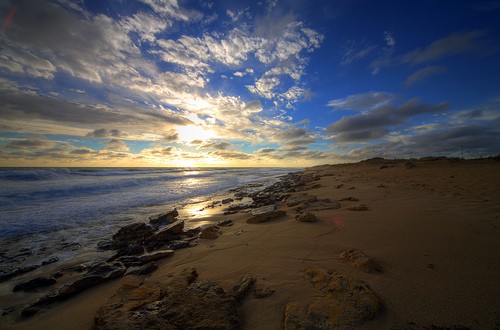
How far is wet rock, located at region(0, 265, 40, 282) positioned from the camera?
3670 millimetres

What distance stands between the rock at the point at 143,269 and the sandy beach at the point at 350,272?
105 mm

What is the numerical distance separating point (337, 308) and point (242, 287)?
1.05 meters

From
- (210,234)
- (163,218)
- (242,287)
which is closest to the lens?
(242,287)

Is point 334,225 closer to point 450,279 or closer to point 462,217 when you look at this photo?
point 450,279

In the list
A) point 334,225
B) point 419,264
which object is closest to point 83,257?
point 334,225

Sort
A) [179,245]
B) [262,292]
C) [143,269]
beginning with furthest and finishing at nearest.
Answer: [179,245] < [143,269] < [262,292]

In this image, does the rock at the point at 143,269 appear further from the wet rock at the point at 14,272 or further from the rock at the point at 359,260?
the rock at the point at 359,260

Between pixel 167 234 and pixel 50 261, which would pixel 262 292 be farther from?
pixel 50 261

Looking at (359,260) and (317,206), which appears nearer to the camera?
(359,260)

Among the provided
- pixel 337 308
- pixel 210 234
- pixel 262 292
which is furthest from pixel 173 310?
pixel 210 234

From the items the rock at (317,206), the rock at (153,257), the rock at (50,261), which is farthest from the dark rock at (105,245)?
the rock at (317,206)

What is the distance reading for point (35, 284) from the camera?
133 inches

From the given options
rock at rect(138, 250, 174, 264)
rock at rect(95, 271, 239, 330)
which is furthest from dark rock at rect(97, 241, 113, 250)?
rock at rect(95, 271, 239, 330)

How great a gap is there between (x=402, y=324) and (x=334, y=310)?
0.52 m
